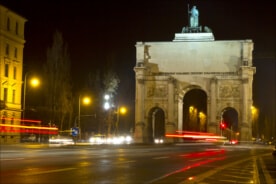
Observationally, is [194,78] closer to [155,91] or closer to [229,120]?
[155,91]

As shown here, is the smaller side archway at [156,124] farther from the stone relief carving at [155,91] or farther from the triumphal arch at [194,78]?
the stone relief carving at [155,91]

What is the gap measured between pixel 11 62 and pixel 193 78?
33156mm

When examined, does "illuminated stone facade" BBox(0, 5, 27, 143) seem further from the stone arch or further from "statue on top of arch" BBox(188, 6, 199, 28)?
the stone arch

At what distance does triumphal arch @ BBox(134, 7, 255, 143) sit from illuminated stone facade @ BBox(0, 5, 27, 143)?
84.1 feet

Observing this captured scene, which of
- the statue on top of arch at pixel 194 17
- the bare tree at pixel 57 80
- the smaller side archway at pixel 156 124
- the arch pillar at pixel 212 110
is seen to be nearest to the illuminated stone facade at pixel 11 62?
the bare tree at pixel 57 80

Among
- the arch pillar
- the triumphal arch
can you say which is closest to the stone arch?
the triumphal arch

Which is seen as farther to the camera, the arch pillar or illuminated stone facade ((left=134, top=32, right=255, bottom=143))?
illuminated stone facade ((left=134, top=32, right=255, bottom=143))

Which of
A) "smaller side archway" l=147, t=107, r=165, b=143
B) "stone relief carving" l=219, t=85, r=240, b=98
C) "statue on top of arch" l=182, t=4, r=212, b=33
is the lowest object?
"smaller side archway" l=147, t=107, r=165, b=143

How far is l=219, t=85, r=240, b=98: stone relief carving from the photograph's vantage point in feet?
293

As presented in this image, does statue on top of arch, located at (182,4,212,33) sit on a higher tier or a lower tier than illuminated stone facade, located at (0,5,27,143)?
higher

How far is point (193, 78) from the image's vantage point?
90.2 m

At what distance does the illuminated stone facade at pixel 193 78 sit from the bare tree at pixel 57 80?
15868 millimetres

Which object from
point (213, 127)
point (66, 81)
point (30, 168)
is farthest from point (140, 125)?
point (30, 168)

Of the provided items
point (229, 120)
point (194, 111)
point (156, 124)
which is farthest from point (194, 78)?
point (229, 120)
